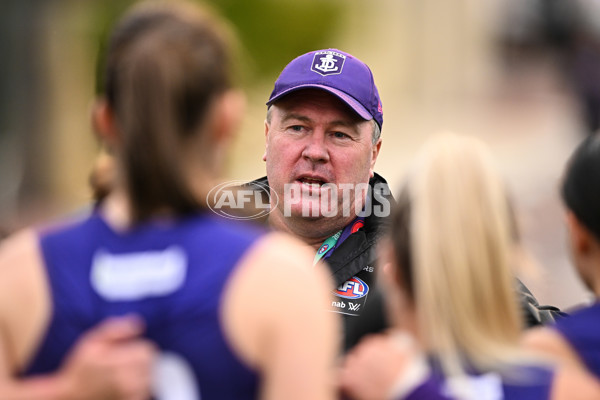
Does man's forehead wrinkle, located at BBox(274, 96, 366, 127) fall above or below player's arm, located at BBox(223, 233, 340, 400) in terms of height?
above

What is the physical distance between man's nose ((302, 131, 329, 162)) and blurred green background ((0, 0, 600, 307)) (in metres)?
4.83

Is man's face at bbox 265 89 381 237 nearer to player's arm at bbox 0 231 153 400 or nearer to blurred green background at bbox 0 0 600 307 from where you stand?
player's arm at bbox 0 231 153 400

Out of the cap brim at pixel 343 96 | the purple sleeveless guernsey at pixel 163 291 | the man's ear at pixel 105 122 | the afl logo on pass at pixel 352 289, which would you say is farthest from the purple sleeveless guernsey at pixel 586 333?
the cap brim at pixel 343 96

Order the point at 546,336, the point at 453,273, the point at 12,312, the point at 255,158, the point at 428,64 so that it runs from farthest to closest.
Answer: the point at 428,64 → the point at 255,158 → the point at 546,336 → the point at 453,273 → the point at 12,312

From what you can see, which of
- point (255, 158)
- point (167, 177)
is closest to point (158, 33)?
point (167, 177)

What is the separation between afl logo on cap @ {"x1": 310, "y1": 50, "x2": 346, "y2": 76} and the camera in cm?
403

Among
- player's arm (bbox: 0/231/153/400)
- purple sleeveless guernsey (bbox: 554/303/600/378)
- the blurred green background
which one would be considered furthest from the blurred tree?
player's arm (bbox: 0/231/153/400)

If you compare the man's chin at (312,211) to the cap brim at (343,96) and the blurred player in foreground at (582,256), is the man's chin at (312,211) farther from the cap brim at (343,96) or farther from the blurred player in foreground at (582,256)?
the blurred player in foreground at (582,256)

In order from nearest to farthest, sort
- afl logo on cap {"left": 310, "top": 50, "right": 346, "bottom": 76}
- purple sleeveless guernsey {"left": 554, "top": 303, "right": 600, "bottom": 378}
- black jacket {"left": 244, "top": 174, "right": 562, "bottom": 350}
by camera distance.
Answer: purple sleeveless guernsey {"left": 554, "top": 303, "right": 600, "bottom": 378}
black jacket {"left": 244, "top": 174, "right": 562, "bottom": 350}
afl logo on cap {"left": 310, "top": 50, "right": 346, "bottom": 76}

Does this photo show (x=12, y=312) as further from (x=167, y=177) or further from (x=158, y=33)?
(x=158, y=33)

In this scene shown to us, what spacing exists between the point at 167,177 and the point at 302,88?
2086 mm

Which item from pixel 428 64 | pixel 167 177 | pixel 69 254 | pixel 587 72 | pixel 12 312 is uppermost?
pixel 428 64

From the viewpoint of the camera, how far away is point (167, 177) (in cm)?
196

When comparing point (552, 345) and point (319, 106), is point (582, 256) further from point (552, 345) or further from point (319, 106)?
point (319, 106)
